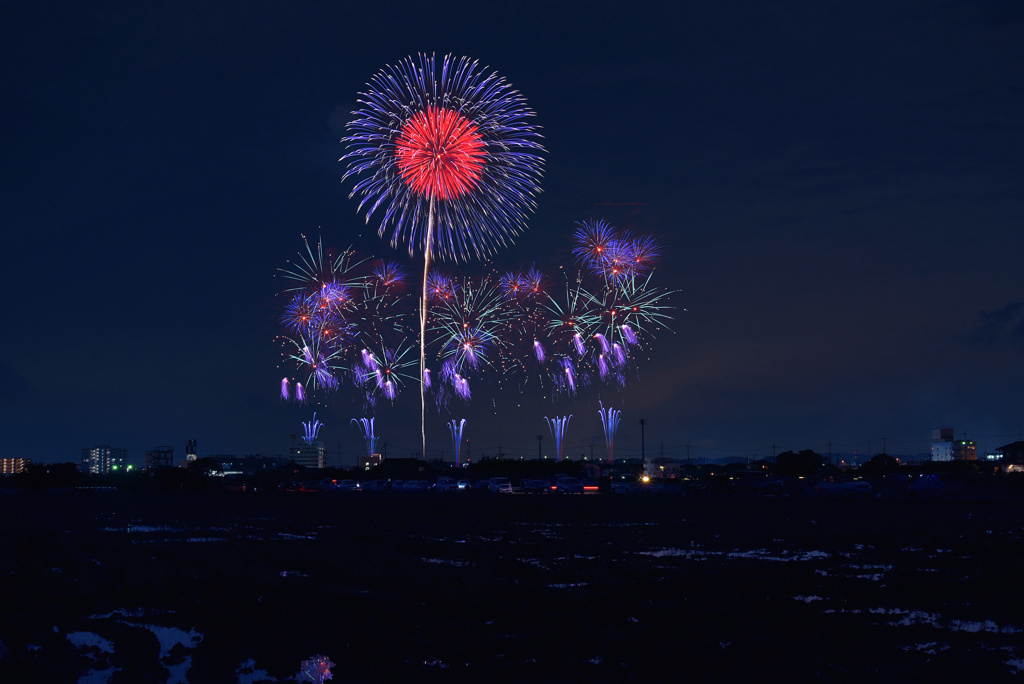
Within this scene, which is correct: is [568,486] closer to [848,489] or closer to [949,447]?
[848,489]

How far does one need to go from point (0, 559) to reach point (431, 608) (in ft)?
45.2

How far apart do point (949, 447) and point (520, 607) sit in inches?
7252

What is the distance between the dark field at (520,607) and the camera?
9.52m

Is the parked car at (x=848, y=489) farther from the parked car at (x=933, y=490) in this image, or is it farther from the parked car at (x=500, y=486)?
the parked car at (x=500, y=486)

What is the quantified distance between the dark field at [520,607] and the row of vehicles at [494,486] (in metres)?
52.8

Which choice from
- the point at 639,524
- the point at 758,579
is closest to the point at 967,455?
the point at 639,524

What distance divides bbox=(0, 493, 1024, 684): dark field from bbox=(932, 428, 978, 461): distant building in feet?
538

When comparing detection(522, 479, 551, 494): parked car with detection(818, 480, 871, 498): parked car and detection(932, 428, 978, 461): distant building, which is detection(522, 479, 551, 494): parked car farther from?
detection(932, 428, 978, 461): distant building

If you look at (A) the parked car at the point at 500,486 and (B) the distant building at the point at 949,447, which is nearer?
(A) the parked car at the point at 500,486

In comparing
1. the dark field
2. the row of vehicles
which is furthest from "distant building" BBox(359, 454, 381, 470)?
the dark field

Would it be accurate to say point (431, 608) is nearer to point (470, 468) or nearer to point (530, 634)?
point (530, 634)

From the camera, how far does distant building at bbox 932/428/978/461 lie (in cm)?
16925

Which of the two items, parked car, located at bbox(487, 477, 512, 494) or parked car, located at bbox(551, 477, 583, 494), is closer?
parked car, located at bbox(487, 477, 512, 494)

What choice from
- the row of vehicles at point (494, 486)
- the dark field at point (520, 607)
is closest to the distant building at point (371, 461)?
the row of vehicles at point (494, 486)
